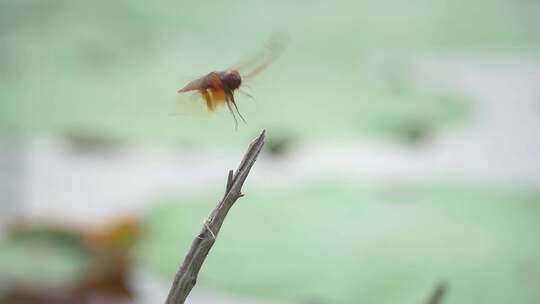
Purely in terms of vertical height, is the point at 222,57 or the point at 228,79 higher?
the point at 222,57

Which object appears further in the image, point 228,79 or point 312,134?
point 312,134

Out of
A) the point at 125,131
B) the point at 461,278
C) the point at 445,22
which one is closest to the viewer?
the point at 461,278

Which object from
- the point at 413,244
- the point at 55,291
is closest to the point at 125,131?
the point at 55,291

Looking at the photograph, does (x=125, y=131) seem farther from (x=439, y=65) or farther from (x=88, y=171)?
(x=439, y=65)

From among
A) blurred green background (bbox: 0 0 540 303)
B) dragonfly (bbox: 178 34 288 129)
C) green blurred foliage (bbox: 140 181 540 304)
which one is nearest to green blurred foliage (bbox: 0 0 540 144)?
blurred green background (bbox: 0 0 540 303)

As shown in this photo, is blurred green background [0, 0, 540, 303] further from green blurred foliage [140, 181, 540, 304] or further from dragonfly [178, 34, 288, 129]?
dragonfly [178, 34, 288, 129]

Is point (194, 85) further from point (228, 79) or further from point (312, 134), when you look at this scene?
point (312, 134)

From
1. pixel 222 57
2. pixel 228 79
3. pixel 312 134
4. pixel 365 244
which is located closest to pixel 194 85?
pixel 228 79

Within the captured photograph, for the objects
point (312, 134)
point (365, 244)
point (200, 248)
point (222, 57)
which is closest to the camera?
point (200, 248)

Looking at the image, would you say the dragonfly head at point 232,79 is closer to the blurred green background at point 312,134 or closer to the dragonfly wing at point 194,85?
the dragonfly wing at point 194,85
